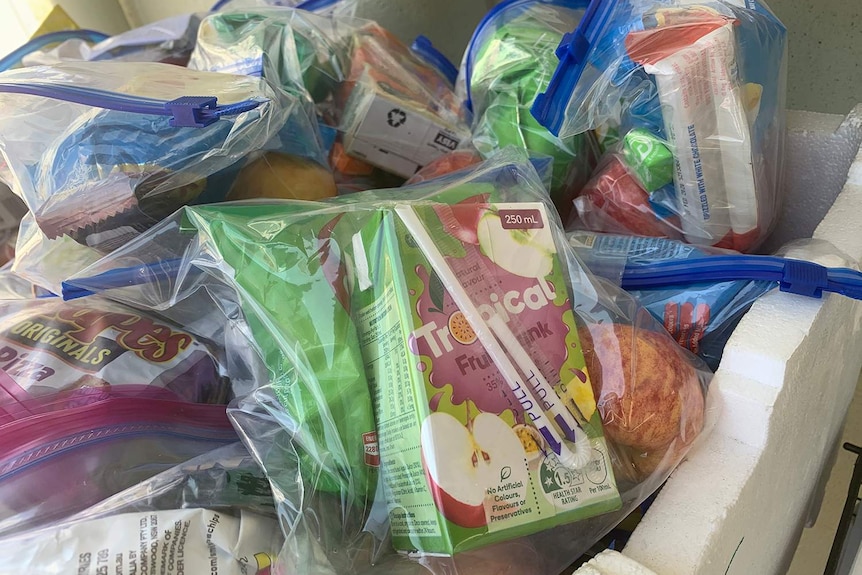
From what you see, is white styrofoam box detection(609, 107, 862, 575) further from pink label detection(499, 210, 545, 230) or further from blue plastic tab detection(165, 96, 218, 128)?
blue plastic tab detection(165, 96, 218, 128)

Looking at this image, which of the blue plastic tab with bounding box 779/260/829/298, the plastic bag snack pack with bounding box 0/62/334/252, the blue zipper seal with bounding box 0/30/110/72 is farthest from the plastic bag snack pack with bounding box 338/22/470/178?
the blue zipper seal with bounding box 0/30/110/72

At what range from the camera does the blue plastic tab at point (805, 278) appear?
479 millimetres

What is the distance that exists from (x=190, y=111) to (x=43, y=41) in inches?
25.1

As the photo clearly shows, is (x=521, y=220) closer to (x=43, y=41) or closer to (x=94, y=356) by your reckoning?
(x=94, y=356)

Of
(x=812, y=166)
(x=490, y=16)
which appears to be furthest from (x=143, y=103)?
(x=812, y=166)

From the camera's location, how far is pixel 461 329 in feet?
1.37

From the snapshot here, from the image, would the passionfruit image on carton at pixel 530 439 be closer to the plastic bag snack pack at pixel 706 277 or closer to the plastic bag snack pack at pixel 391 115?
the plastic bag snack pack at pixel 706 277

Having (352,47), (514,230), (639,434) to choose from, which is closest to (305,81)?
(352,47)

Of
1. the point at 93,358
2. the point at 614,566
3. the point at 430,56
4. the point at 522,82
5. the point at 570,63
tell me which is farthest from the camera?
the point at 430,56

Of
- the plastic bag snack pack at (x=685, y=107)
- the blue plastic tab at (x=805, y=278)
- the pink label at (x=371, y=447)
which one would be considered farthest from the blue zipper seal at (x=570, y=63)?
the pink label at (x=371, y=447)

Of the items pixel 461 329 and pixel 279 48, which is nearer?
pixel 461 329

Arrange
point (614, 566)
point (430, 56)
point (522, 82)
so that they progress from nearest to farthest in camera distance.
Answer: point (614, 566), point (522, 82), point (430, 56)

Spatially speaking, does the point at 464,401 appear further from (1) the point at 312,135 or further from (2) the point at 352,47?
(2) the point at 352,47

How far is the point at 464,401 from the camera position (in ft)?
1.31
